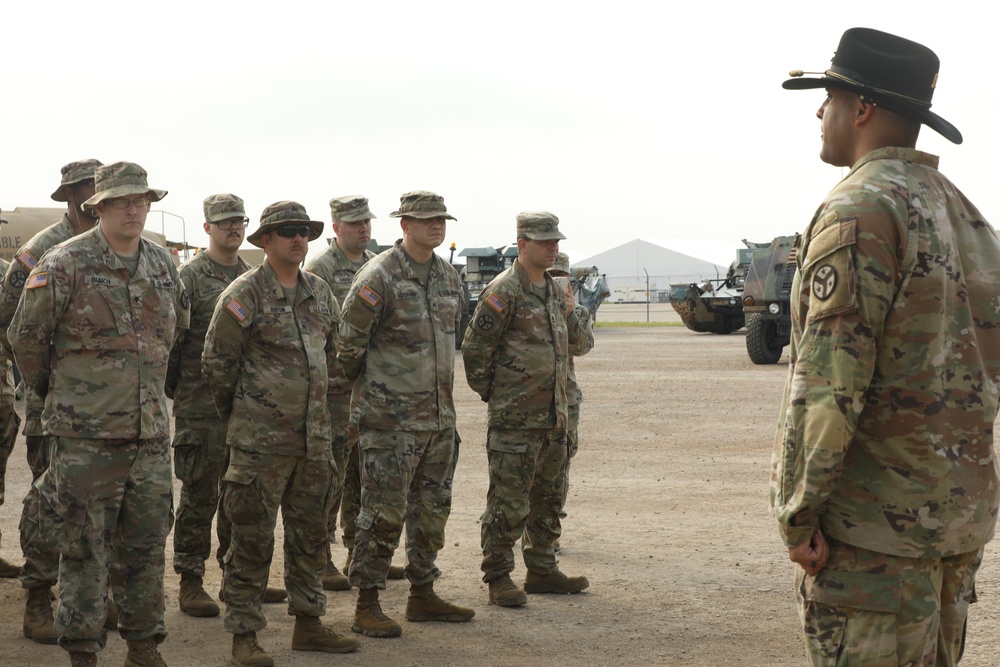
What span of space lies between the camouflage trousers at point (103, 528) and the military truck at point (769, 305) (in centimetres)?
1724

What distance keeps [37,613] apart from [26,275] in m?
1.72

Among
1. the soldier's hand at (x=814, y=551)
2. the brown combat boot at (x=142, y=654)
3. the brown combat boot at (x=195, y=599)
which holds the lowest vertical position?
the brown combat boot at (x=195, y=599)

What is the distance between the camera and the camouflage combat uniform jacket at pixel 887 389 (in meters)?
2.97

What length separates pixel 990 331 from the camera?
314 cm

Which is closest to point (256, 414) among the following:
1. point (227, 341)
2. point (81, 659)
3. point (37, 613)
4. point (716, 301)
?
point (227, 341)

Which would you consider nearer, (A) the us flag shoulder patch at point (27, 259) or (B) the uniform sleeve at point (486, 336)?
(A) the us flag shoulder patch at point (27, 259)

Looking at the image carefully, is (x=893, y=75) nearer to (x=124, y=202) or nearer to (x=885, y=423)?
(x=885, y=423)

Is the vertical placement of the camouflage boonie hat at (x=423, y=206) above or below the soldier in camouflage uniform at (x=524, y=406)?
above

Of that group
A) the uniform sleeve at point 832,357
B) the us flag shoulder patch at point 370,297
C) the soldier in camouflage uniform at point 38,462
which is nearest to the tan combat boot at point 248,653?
the soldier in camouflage uniform at point 38,462

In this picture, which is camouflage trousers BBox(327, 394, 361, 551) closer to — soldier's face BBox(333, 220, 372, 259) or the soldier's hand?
soldier's face BBox(333, 220, 372, 259)

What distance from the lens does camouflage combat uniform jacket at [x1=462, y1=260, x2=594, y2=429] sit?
258 inches

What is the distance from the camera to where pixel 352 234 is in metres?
8.06

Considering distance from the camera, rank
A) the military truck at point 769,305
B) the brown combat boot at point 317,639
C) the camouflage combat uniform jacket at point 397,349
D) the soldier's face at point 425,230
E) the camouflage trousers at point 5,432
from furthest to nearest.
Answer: the military truck at point 769,305 → the camouflage trousers at point 5,432 → the soldier's face at point 425,230 → the camouflage combat uniform jacket at point 397,349 → the brown combat boot at point 317,639

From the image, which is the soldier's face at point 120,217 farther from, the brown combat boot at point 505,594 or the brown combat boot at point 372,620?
the brown combat boot at point 505,594
